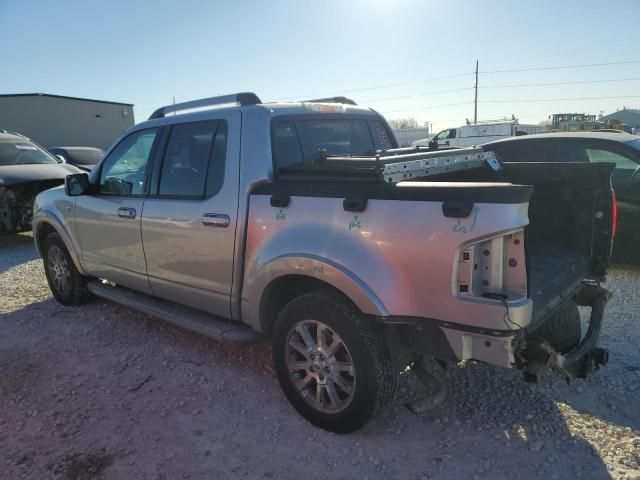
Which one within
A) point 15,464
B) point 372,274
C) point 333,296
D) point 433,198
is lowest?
point 15,464

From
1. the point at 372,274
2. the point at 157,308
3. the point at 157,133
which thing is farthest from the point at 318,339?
the point at 157,133

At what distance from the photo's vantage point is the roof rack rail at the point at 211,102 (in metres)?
3.49

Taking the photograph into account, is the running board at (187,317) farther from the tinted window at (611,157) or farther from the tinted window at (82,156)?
the tinted window at (82,156)

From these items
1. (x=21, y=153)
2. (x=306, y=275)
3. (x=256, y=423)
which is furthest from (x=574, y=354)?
(x=21, y=153)

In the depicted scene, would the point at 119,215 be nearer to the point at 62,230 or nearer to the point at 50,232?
the point at 62,230

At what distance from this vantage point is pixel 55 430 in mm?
3070

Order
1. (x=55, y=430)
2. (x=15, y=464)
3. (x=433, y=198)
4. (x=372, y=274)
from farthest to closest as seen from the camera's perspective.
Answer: (x=55, y=430) → (x=15, y=464) → (x=372, y=274) → (x=433, y=198)

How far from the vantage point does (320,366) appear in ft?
9.49

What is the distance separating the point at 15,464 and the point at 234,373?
4.83ft

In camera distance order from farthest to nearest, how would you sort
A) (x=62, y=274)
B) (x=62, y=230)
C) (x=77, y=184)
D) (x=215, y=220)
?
(x=62, y=274)
(x=62, y=230)
(x=77, y=184)
(x=215, y=220)

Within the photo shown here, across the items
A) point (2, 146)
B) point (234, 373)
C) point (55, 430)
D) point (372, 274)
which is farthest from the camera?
Result: point (2, 146)

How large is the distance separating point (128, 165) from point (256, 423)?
2.57 meters

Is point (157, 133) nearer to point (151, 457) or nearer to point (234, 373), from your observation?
point (234, 373)

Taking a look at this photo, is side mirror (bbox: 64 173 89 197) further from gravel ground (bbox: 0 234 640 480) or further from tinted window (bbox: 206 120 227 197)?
tinted window (bbox: 206 120 227 197)
